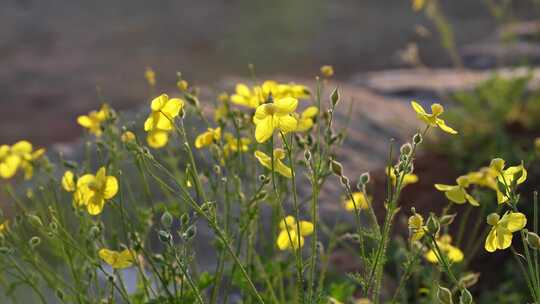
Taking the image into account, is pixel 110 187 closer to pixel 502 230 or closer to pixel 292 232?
pixel 292 232

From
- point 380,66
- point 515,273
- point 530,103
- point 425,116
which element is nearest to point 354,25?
point 380,66

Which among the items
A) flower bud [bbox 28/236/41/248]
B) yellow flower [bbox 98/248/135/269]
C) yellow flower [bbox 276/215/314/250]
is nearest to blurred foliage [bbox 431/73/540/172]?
yellow flower [bbox 276/215/314/250]

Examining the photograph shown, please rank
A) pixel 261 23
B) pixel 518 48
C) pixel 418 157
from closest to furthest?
1. pixel 418 157
2. pixel 518 48
3. pixel 261 23

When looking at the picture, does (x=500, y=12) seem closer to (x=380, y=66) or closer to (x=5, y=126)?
(x=5, y=126)

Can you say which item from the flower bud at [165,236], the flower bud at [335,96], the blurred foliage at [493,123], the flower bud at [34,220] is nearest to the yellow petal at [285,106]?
the flower bud at [335,96]

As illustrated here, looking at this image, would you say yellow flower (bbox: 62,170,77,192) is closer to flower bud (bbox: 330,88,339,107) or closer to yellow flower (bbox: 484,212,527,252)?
flower bud (bbox: 330,88,339,107)

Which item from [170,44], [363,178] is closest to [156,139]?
A: [363,178]

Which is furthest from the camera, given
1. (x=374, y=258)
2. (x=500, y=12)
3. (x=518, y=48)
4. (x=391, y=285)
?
(x=518, y=48)
